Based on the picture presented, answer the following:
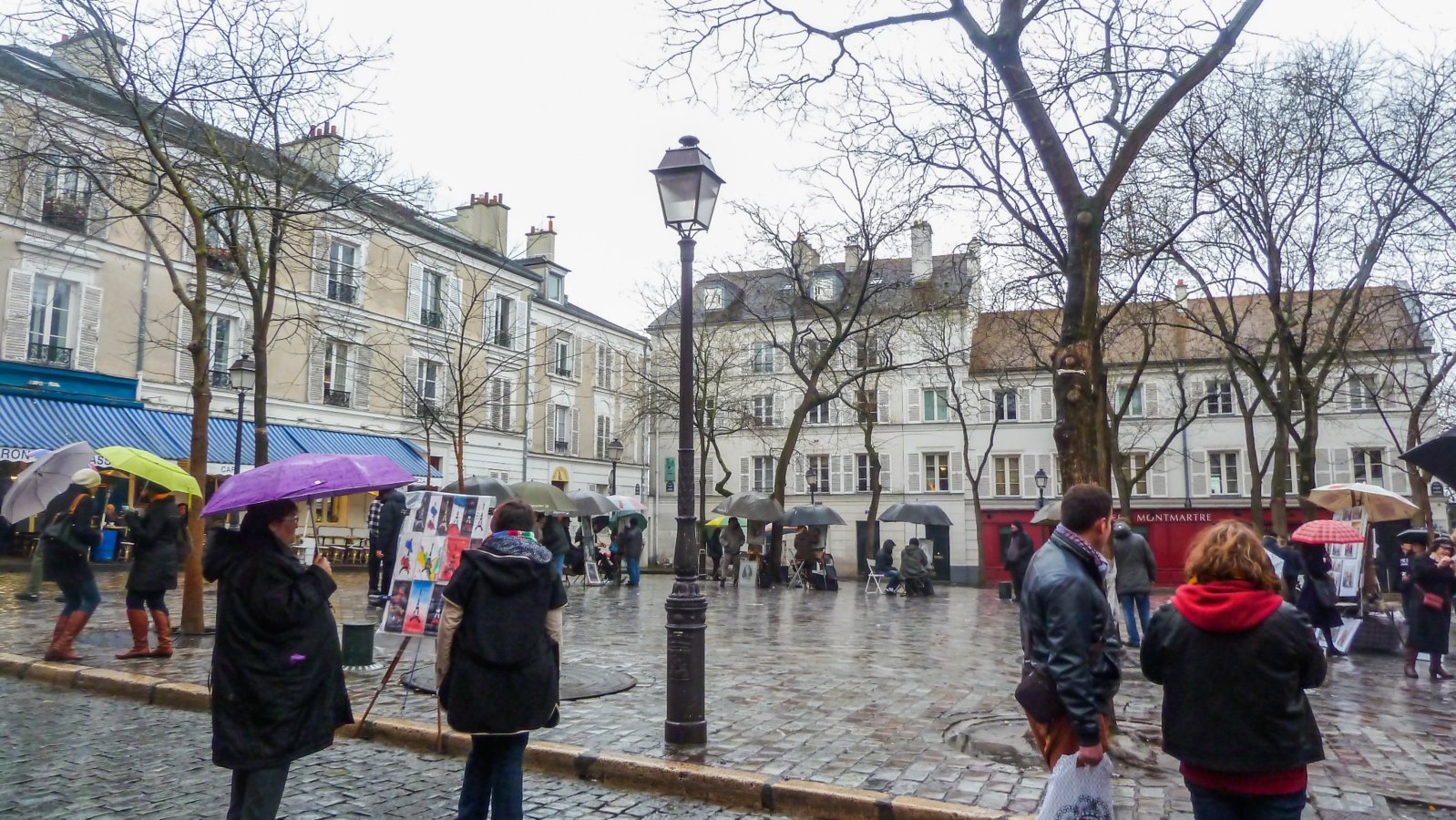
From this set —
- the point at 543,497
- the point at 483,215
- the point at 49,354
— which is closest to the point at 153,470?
the point at 543,497

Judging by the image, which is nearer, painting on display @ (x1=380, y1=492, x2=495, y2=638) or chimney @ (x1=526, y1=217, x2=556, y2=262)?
painting on display @ (x1=380, y1=492, x2=495, y2=638)

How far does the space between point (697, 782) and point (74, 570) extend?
6595mm

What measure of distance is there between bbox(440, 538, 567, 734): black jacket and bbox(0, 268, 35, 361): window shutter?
22003 millimetres

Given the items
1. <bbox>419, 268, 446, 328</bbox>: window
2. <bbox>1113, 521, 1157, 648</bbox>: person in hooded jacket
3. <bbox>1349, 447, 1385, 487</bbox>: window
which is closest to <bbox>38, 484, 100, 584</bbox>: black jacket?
<bbox>1113, 521, 1157, 648</bbox>: person in hooded jacket

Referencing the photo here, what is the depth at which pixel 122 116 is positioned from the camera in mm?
11305

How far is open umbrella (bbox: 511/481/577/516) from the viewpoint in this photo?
18.5m

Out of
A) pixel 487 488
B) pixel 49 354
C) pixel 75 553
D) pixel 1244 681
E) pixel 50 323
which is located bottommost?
pixel 1244 681

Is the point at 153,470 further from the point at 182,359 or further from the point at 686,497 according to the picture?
the point at 182,359

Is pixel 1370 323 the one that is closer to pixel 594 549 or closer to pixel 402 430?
pixel 594 549

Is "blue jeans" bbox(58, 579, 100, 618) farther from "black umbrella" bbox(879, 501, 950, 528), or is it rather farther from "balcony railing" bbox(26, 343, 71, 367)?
"black umbrella" bbox(879, 501, 950, 528)

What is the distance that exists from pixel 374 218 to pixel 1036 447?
32938mm

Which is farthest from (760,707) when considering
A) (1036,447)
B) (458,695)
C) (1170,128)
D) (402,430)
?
(1036,447)

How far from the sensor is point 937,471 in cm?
4112

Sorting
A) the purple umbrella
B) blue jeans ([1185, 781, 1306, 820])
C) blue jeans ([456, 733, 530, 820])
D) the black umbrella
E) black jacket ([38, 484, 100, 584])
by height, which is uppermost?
the black umbrella
